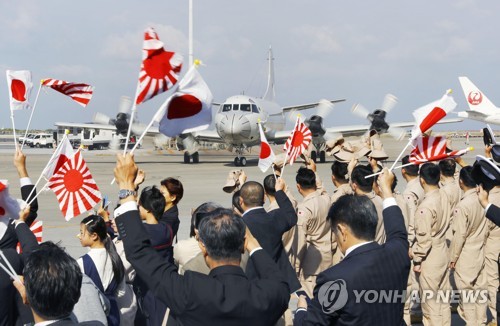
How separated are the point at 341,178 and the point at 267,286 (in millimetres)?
4411

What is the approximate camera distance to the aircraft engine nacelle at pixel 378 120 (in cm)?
3086

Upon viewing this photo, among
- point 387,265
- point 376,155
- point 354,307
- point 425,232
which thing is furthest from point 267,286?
point 376,155

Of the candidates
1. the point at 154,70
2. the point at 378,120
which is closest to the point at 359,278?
the point at 154,70

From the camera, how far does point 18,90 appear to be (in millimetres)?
5914

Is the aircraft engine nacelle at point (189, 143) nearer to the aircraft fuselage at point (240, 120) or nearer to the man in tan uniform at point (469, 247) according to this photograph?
the aircraft fuselage at point (240, 120)

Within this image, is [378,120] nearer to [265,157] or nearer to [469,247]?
[265,157]

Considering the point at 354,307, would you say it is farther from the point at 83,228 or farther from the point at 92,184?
the point at 92,184

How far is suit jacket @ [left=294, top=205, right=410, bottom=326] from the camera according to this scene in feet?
10.2

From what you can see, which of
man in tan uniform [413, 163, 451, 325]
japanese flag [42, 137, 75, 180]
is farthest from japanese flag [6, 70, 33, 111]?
man in tan uniform [413, 163, 451, 325]

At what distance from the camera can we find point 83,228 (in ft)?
14.4

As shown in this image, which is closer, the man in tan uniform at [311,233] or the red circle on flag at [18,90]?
the red circle on flag at [18,90]

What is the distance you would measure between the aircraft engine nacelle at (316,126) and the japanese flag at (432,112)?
88.4ft

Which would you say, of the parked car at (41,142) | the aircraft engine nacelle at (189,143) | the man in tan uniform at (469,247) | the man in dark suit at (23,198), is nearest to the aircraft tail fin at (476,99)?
the aircraft engine nacelle at (189,143)

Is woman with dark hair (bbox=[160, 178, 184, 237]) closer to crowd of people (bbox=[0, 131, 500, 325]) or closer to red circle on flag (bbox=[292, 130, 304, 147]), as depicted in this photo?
crowd of people (bbox=[0, 131, 500, 325])
